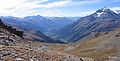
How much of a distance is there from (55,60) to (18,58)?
17.0 feet

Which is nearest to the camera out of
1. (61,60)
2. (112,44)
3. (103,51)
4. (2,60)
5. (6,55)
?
(2,60)

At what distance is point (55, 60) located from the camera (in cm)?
3797

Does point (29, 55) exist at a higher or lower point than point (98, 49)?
higher

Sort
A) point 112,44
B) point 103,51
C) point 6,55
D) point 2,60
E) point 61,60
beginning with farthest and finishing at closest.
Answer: point 112,44, point 103,51, point 61,60, point 6,55, point 2,60

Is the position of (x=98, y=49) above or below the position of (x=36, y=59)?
below

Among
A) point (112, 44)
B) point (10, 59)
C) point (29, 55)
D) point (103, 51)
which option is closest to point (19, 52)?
point (29, 55)

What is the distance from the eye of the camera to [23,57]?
118ft

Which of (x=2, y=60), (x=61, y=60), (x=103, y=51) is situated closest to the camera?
(x=2, y=60)

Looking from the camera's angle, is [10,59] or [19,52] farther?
[19,52]

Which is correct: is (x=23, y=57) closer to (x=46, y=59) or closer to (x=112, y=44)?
(x=46, y=59)

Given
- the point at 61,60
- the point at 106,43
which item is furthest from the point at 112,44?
the point at 61,60

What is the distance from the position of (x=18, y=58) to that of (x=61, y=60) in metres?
6.46

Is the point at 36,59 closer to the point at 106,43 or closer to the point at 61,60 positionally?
the point at 61,60

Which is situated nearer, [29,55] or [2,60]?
[2,60]
